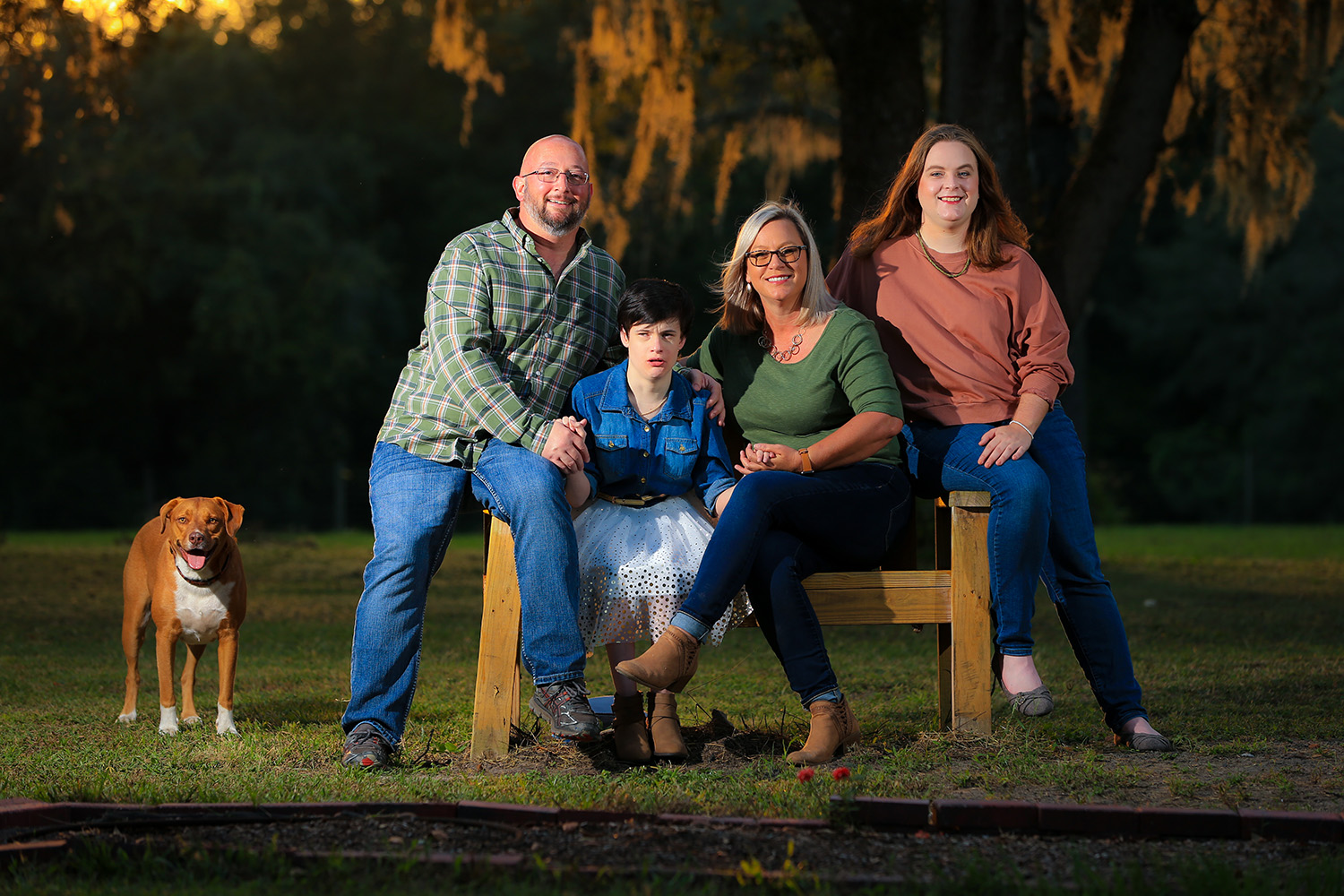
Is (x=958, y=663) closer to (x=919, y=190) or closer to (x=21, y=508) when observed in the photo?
(x=919, y=190)

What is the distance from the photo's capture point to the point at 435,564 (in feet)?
14.8

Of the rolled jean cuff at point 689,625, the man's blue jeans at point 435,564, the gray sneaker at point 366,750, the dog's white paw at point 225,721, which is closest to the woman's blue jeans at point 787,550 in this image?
the rolled jean cuff at point 689,625

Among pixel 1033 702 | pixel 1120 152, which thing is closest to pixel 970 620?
pixel 1033 702

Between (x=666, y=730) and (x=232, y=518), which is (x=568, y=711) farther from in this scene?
(x=232, y=518)

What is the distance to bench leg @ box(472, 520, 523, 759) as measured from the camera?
433 centimetres

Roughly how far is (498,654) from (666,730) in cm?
55

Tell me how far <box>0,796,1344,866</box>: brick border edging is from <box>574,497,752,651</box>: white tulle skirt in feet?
3.15

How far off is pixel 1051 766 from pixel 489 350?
210 cm

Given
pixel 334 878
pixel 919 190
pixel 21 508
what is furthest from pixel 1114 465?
pixel 334 878

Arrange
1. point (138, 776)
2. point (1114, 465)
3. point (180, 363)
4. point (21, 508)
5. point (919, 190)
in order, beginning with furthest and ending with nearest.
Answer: point (1114, 465) < point (180, 363) < point (21, 508) < point (919, 190) < point (138, 776)

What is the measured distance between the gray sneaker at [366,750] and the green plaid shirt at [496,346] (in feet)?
2.82

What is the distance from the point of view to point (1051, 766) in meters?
4.10

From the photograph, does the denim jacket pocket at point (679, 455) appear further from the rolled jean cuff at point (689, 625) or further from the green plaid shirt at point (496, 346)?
the rolled jean cuff at point (689, 625)

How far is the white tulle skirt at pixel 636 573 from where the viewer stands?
4.34 metres
